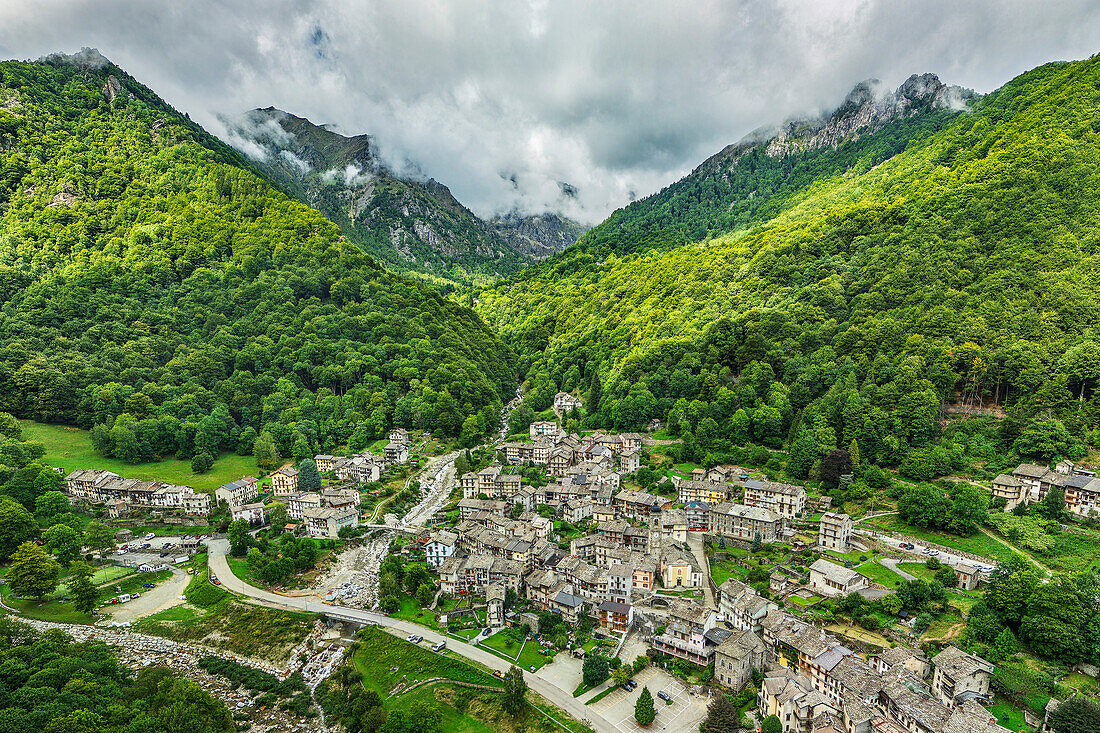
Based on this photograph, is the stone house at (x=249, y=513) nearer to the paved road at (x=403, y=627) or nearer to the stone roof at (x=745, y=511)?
the paved road at (x=403, y=627)

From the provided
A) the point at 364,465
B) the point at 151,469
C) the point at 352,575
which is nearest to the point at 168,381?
the point at 151,469

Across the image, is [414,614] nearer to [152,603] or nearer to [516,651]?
[516,651]

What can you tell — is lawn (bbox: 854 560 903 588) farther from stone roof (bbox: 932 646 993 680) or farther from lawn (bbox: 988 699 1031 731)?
lawn (bbox: 988 699 1031 731)

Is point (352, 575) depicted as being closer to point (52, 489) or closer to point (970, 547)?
point (52, 489)

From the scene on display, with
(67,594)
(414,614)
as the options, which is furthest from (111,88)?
(414,614)

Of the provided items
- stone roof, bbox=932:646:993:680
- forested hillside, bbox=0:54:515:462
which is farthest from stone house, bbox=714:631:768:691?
forested hillside, bbox=0:54:515:462

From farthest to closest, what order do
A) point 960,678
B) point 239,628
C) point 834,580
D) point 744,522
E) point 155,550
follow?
1. point 155,550
2. point 744,522
3. point 239,628
4. point 834,580
5. point 960,678

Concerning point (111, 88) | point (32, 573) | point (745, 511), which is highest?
point (111, 88)
